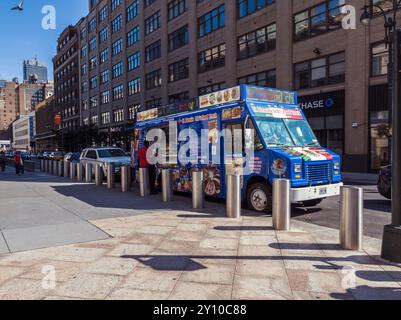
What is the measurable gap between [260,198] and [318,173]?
1.47 m

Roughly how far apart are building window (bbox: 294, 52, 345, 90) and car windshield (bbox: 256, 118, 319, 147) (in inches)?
615

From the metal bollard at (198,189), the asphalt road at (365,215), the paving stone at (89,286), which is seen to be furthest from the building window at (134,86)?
the paving stone at (89,286)

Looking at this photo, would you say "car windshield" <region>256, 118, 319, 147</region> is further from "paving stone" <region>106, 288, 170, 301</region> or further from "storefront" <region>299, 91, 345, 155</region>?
"storefront" <region>299, 91, 345, 155</region>

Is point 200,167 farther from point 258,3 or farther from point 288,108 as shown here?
point 258,3

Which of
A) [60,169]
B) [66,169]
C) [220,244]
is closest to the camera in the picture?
[220,244]

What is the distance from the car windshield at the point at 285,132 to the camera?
840cm

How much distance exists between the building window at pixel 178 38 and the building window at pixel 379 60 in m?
21.4

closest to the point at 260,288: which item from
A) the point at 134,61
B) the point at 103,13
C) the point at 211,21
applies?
the point at 211,21

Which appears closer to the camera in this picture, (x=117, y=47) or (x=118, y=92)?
Result: (x=118, y=92)

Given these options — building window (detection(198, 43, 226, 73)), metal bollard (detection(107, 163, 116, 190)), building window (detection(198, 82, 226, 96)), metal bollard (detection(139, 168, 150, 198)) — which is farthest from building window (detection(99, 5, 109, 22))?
metal bollard (detection(139, 168, 150, 198))

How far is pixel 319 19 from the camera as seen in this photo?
2359cm

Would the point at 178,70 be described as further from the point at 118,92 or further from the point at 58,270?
the point at 58,270

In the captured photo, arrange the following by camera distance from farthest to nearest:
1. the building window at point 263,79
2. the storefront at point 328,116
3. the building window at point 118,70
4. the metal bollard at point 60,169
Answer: the building window at point 118,70 < the building window at point 263,79 < the storefront at point 328,116 < the metal bollard at point 60,169

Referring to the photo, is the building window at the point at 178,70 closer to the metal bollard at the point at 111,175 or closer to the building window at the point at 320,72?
the building window at the point at 320,72
